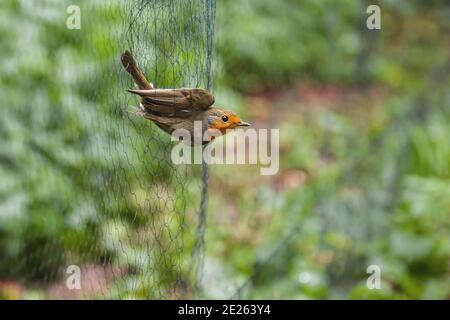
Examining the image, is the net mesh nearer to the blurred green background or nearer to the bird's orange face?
the blurred green background

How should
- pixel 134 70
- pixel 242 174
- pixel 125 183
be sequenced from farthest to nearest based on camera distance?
pixel 242 174 < pixel 125 183 < pixel 134 70

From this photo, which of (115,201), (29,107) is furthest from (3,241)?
(115,201)

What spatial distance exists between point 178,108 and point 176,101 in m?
0.02

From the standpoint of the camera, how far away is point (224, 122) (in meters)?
1.60

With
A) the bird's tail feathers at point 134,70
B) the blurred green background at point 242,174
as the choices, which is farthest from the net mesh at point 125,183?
the bird's tail feathers at point 134,70

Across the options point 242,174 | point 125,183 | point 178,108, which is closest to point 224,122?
point 178,108

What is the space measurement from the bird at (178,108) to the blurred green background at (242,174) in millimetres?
215

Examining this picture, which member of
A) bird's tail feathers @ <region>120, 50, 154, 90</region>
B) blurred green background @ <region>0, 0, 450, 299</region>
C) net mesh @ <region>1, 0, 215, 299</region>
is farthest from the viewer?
blurred green background @ <region>0, 0, 450, 299</region>

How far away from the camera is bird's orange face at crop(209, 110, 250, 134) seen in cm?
160

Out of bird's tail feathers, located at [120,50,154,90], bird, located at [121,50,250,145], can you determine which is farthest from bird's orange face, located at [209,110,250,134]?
bird's tail feathers, located at [120,50,154,90]

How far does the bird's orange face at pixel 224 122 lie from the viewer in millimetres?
1600

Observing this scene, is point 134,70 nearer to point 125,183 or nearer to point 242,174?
point 125,183

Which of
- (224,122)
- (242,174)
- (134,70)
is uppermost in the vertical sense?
(134,70)

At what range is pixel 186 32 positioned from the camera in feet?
6.03
